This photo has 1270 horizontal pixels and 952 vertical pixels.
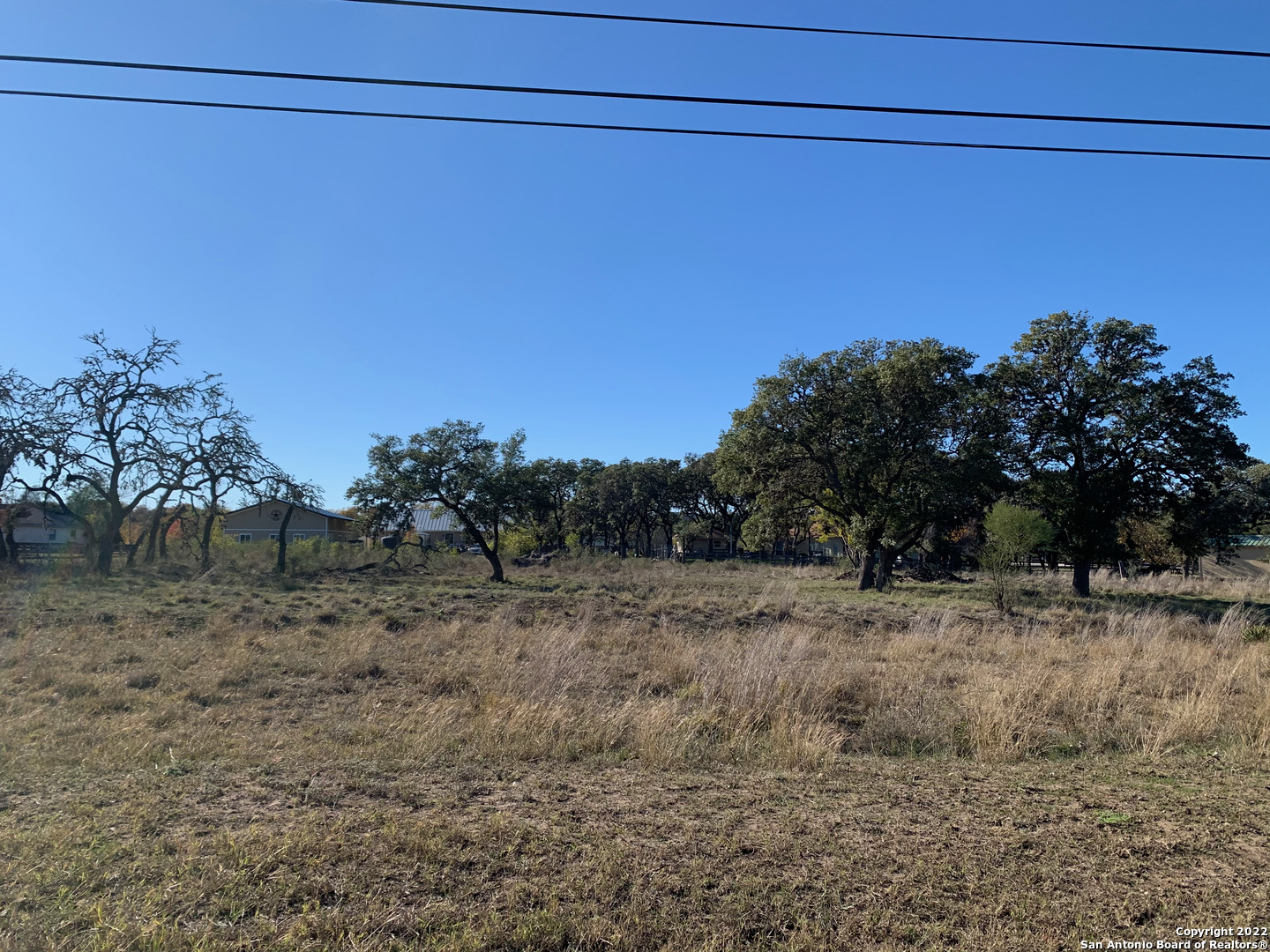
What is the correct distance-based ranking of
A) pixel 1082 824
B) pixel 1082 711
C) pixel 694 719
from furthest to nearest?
pixel 1082 711
pixel 694 719
pixel 1082 824

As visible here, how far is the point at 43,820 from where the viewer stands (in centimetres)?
423

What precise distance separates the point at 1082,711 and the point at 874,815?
176 inches

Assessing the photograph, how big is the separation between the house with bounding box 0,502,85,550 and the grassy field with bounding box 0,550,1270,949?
77.1 ft

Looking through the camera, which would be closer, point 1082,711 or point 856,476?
point 1082,711

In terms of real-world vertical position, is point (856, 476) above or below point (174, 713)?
above

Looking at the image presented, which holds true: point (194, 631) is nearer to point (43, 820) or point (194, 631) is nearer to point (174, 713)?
point (174, 713)

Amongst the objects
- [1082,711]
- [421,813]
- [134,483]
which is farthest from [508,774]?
[134,483]

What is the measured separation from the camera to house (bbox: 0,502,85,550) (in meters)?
30.2

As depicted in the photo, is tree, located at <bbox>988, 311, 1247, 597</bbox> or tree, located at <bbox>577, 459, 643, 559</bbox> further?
tree, located at <bbox>577, 459, 643, 559</bbox>

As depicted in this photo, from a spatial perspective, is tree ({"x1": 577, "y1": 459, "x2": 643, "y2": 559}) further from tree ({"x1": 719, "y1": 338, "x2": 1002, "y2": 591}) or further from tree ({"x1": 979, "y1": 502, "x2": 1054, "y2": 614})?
tree ({"x1": 979, "y1": 502, "x2": 1054, "y2": 614})

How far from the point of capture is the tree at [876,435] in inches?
1022

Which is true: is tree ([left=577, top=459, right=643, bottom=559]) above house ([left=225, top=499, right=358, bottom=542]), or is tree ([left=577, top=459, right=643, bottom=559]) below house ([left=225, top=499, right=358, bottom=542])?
above

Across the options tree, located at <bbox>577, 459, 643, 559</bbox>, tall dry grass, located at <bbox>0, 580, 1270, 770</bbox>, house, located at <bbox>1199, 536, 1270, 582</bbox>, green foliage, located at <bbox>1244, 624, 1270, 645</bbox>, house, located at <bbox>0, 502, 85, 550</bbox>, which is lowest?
tall dry grass, located at <bbox>0, 580, 1270, 770</bbox>

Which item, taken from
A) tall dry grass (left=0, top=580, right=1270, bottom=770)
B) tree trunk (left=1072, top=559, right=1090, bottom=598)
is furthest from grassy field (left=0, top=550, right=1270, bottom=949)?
tree trunk (left=1072, top=559, right=1090, bottom=598)
